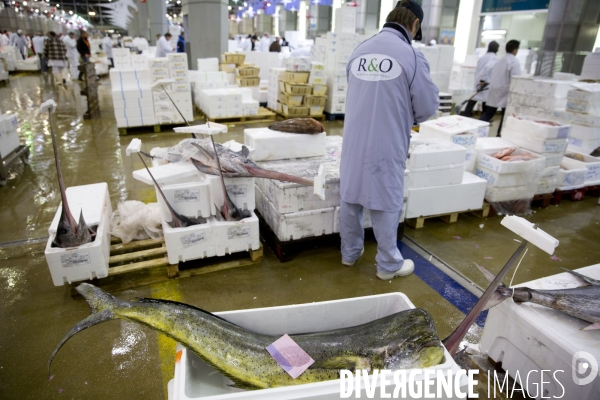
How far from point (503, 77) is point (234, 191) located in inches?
254

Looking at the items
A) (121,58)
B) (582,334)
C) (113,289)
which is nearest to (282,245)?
(113,289)

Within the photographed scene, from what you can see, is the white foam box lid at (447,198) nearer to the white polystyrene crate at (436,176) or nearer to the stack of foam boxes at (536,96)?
the white polystyrene crate at (436,176)

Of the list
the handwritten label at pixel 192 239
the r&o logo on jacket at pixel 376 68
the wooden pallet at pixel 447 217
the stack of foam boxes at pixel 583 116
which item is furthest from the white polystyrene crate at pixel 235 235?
the stack of foam boxes at pixel 583 116

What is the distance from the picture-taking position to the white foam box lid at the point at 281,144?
4227 millimetres

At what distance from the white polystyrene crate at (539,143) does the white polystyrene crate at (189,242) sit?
4.26 m

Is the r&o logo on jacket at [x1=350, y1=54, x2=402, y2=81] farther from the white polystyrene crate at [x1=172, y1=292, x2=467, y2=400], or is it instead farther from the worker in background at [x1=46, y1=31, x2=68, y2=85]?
the worker in background at [x1=46, y1=31, x2=68, y2=85]

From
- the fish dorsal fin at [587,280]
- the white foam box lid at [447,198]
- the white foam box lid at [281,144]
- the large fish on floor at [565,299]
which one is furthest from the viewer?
the white foam box lid at [447,198]

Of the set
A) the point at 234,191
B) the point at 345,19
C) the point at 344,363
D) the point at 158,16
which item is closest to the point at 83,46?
the point at 345,19

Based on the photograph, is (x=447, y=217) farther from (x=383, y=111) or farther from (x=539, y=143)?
(x=383, y=111)

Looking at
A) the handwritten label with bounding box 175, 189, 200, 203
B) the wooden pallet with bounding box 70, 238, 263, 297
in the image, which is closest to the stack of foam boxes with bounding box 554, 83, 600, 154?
the wooden pallet with bounding box 70, 238, 263, 297

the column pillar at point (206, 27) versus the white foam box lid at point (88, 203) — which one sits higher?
the column pillar at point (206, 27)

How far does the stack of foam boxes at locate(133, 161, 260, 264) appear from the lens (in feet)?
11.5

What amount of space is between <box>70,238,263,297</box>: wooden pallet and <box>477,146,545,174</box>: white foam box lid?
307cm

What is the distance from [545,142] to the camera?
5.02 metres
